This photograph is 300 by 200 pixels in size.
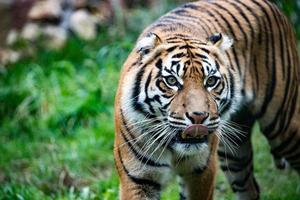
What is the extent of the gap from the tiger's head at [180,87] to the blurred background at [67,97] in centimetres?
178

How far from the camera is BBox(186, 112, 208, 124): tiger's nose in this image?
3877 millimetres

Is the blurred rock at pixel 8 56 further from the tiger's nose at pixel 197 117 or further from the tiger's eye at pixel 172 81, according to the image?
the tiger's nose at pixel 197 117

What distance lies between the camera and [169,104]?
4.02 metres

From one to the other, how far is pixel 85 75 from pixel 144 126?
16.2ft

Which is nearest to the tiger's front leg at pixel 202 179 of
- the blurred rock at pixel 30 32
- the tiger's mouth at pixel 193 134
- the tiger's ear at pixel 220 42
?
the tiger's mouth at pixel 193 134

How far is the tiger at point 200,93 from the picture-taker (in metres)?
4.04

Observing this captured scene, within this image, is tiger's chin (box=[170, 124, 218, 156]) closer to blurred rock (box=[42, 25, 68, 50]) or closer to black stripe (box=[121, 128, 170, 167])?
black stripe (box=[121, 128, 170, 167])

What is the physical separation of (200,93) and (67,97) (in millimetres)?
4636

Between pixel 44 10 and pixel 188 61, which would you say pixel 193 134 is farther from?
pixel 44 10

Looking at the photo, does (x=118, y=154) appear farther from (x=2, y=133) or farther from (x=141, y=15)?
(x=141, y=15)

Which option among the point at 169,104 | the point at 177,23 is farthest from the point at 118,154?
the point at 177,23

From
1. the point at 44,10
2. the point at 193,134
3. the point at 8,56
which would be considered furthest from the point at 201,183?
the point at 44,10

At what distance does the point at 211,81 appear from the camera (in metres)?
4.08

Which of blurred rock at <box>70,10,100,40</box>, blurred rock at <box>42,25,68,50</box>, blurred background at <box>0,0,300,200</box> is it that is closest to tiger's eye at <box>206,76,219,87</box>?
blurred background at <box>0,0,300,200</box>
